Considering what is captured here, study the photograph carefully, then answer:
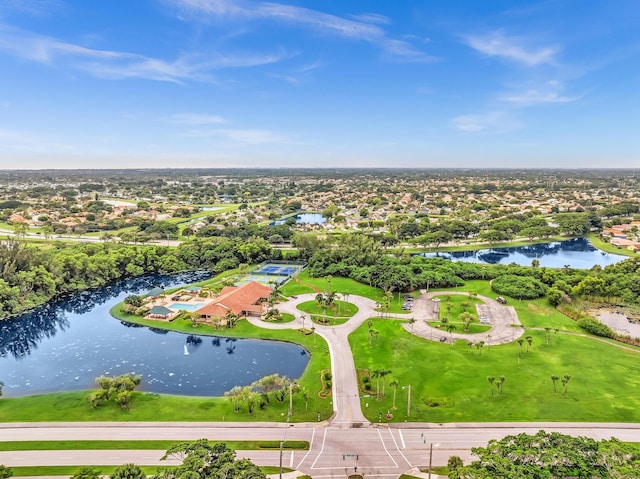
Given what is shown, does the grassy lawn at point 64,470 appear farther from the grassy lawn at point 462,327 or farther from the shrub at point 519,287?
the shrub at point 519,287

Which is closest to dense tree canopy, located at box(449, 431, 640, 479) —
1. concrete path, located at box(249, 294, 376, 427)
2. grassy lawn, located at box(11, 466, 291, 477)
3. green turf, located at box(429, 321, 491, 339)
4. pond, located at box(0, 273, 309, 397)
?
concrete path, located at box(249, 294, 376, 427)

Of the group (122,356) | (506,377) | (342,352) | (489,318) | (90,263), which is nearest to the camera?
(506,377)

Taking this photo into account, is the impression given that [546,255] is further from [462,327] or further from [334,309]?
[334,309]

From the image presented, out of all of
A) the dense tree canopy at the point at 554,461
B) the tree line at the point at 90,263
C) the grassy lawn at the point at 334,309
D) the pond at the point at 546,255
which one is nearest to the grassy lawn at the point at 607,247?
the pond at the point at 546,255

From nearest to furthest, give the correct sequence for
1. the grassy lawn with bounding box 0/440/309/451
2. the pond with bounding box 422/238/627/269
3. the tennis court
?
the grassy lawn with bounding box 0/440/309/451, the tennis court, the pond with bounding box 422/238/627/269

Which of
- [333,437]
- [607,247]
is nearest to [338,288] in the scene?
[333,437]

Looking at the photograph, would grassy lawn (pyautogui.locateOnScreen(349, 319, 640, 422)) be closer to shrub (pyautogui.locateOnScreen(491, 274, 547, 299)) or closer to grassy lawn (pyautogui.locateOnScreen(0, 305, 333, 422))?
grassy lawn (pyautogui.locateOnScreen(0, 305, 333, 422))
